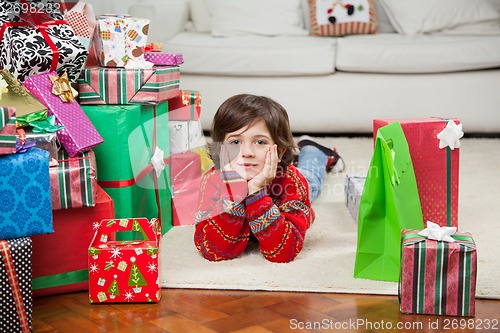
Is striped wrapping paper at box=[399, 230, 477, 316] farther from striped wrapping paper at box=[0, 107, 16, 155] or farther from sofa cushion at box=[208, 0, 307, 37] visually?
sofa cushion at box=[208, 0, 307, 37]

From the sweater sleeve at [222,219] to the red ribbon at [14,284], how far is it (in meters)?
0.52

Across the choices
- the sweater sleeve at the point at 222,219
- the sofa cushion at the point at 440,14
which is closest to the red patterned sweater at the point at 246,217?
the sweater sleeve at the point at 222,219

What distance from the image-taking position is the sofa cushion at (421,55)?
324 cm

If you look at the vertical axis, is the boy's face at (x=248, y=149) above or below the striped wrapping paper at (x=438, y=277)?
above

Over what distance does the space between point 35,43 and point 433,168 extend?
1052mm

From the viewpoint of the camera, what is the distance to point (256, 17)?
143 inches

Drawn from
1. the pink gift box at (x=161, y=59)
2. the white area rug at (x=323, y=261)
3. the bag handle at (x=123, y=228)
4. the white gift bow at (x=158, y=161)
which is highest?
the pink gift box at (x=161, y=59)

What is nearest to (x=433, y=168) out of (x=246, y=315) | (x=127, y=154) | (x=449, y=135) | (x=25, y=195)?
(x=449, y=135)

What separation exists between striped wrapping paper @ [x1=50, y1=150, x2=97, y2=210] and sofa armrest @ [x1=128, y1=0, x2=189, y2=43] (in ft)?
6.18

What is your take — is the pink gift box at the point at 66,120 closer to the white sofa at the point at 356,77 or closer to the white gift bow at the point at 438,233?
the white gift bow at the point at 438,233

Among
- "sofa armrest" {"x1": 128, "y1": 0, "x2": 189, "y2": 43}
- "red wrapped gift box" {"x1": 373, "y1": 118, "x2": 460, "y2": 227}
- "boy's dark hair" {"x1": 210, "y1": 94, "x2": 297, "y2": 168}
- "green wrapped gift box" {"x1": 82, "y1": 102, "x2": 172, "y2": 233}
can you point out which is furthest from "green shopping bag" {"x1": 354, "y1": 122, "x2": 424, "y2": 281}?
"sofa armrest" {"x1": 128, "y1": 0, "x2": 189, "y2": 43}

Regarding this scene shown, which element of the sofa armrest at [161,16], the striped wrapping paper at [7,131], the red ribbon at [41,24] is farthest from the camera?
the sofa armrest at [161,16]

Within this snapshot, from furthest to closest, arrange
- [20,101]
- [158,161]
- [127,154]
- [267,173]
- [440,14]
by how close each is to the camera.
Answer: [440,14] < [158,161] < [127,154] < [267,173] < [20,101]

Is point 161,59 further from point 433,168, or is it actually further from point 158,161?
point 433,168
